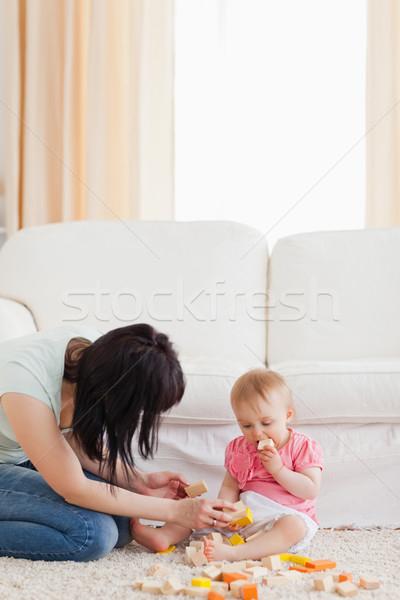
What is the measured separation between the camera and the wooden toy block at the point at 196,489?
1.33m

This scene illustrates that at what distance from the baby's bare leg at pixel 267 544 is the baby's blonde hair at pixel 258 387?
259 mm

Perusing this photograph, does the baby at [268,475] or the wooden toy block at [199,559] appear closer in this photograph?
the wooden toy block at [199,559]

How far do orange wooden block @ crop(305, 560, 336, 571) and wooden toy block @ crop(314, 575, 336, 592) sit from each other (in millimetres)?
94

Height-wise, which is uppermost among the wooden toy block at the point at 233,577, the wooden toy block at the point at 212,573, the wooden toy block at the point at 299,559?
the wooden toy block at the point at 233,577

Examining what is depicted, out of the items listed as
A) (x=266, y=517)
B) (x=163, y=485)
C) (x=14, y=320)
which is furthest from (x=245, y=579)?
(x=14, y=320)

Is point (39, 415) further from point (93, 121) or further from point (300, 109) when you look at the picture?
point (300, 109)

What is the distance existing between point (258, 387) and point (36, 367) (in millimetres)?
499

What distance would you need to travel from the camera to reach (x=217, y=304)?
7.12 ft

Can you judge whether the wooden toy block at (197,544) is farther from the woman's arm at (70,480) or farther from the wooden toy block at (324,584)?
the wooden toy block at (324,584)

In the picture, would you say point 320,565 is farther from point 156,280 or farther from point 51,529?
point 156,280

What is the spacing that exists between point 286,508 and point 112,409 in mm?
503

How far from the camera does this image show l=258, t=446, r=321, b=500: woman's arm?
52.9 inches

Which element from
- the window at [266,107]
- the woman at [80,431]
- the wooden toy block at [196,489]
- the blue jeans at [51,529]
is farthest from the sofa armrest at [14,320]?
the window at [266,107]

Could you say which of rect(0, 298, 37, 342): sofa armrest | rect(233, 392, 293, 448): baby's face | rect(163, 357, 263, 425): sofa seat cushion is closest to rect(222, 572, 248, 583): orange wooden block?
rect(233, 392, 293, 448): baby's face
